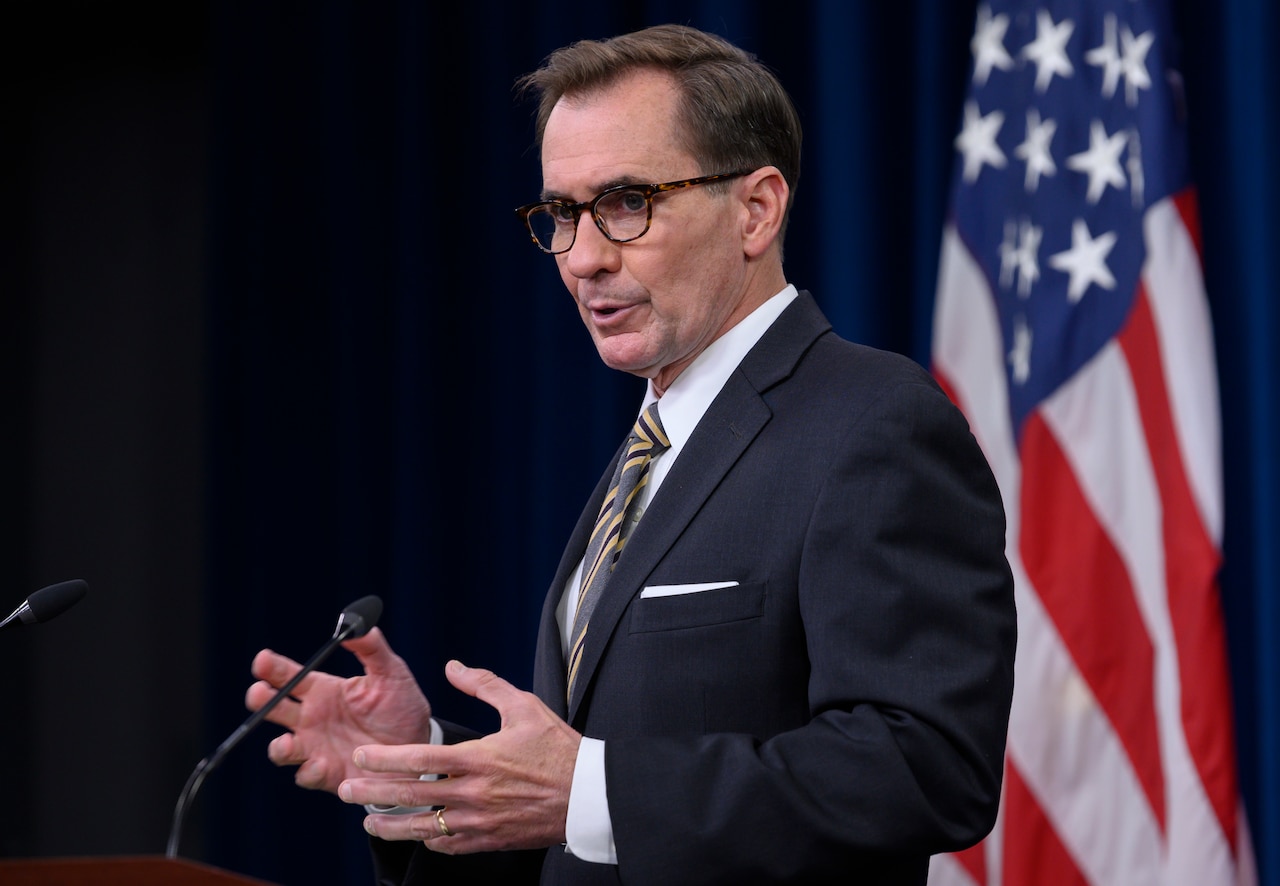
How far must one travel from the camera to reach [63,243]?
4062mm

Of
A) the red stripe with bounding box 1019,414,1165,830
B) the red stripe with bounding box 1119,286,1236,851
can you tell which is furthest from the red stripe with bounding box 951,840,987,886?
the red stripe with bounding box 1119,286,1236,851

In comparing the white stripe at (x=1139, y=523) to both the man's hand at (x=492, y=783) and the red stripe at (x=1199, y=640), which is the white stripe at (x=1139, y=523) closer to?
the red stripe at (x=1199, y=640)

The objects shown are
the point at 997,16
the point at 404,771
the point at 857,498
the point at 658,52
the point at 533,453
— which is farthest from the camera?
the point at 533,453

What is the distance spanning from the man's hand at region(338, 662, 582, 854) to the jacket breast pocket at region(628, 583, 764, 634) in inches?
7.0

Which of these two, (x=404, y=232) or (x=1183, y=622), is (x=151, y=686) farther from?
(x=1183, y=622)

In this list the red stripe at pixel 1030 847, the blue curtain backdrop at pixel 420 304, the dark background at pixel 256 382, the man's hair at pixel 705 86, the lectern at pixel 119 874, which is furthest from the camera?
the dark background at pixel 256 382

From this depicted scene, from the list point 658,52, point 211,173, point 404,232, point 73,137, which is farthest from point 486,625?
point 658,52

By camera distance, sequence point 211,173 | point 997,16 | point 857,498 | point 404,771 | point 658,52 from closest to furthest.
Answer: point 404,771, point 857,498, point 658,52, point 997,16, point 211,173

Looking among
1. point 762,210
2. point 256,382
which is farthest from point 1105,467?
point 256,382

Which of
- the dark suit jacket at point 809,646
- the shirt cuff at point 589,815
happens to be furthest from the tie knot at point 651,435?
the shirt cuff at point 589,815

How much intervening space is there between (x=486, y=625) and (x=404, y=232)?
104cm

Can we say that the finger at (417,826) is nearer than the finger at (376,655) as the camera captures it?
Yes

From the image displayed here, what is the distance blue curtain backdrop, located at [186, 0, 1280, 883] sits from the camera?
3051 mm

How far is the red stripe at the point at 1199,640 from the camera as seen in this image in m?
2.36
